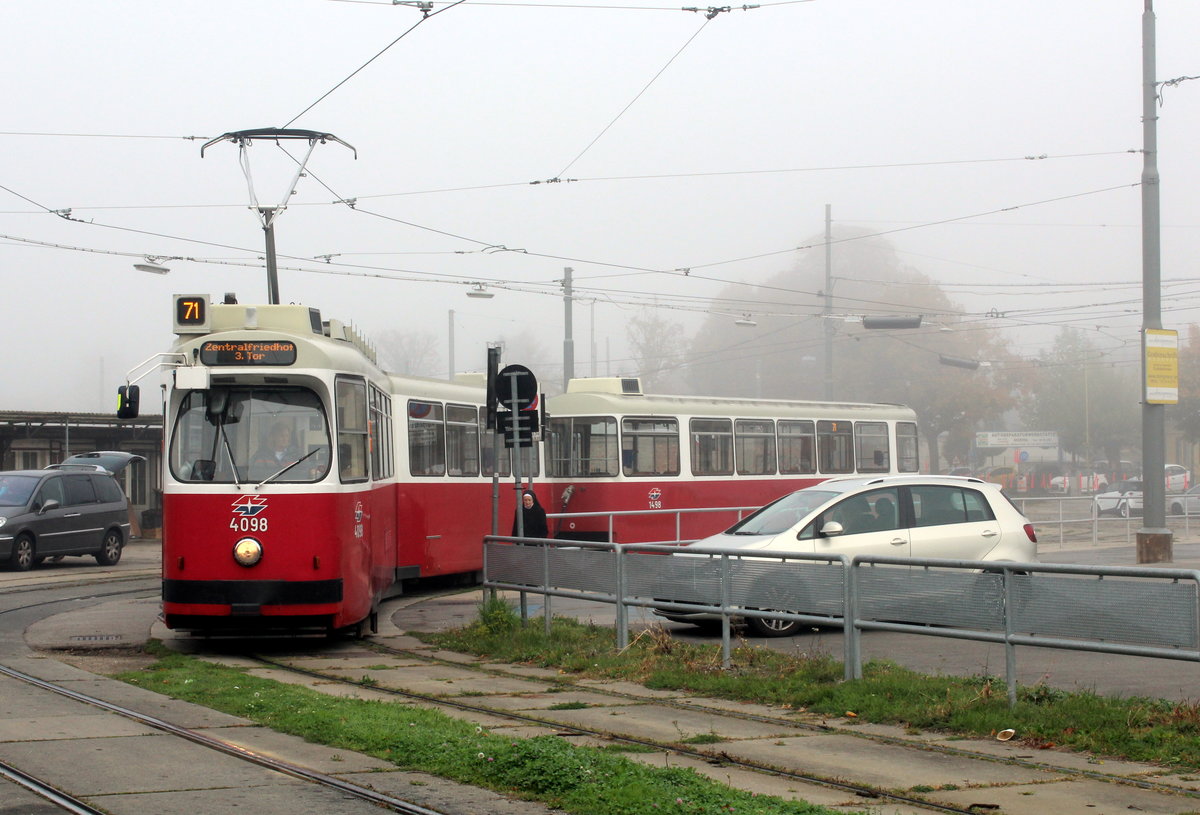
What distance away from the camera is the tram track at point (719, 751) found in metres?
6.79

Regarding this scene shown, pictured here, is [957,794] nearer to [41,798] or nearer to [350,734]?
[350,734]

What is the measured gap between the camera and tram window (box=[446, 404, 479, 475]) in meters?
20.6

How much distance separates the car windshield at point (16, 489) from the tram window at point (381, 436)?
1011 centimetres

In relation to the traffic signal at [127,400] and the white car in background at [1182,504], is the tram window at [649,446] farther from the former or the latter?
the white car in background at [1182,504]

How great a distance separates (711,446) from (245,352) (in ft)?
47.8

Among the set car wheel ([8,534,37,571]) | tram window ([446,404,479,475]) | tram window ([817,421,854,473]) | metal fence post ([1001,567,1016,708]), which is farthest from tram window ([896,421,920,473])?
metal fence post ([1001,567,1016,708])

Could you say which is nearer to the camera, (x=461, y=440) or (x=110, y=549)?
(x=461, y=440)

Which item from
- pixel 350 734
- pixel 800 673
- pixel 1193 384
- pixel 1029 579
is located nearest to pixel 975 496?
pixel 800 673

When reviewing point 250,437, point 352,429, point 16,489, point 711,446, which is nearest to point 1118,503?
point 711,446

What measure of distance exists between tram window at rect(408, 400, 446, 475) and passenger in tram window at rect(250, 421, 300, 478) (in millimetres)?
6292

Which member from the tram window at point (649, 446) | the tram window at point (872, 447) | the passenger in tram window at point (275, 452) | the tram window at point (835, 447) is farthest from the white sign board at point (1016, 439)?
the passenger in tram window at point (275, 452)

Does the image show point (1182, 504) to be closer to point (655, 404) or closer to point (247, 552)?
point (655, 404)

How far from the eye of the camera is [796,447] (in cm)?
2777

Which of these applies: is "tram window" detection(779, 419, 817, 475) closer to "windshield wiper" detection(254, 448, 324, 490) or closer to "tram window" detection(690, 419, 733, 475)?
"tram window" detection(690, 419, 733, 475)
